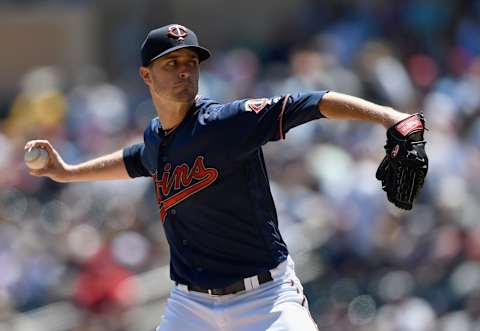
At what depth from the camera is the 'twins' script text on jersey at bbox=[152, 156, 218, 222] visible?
4.54 metres

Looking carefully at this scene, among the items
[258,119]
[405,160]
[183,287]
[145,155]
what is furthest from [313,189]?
[405,160]

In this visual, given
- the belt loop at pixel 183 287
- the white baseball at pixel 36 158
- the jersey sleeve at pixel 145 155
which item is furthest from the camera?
the white baseball at pixel 36 158

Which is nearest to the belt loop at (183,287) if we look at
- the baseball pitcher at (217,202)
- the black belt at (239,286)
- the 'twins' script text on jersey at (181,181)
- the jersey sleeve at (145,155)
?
the baseball pitcher at (217,202)

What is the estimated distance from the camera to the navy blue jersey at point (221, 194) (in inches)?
174

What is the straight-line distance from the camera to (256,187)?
456cm

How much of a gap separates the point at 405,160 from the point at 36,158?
6.08 feet

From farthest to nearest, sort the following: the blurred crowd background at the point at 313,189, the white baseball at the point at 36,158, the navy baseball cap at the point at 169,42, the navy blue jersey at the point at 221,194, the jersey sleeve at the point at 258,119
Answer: the blurred crowd background at the point at 313,189 → the white baseball at the point at 36,158 → the navy baseball cap at the point at 169,42 → the navy blue jersey at the point at 221,194 → the jersey sleeve at the point at 258,119

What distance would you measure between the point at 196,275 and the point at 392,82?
6.18m

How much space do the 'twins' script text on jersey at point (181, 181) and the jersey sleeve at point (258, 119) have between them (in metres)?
0.17

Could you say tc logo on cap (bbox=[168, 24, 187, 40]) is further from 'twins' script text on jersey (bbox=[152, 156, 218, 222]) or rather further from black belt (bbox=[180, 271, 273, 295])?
black belt (bbox=[180, 271, 273, 295])

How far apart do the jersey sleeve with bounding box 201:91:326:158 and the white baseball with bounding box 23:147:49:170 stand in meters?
1.02

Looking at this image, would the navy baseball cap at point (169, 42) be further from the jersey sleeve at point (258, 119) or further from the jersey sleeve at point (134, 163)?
the jersey sleeve at point (134, 163)

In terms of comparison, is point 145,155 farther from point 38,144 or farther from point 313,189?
point 313,189

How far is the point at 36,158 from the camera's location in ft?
16.8
